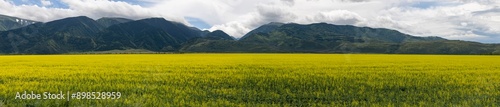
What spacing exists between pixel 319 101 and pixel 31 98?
9346 millimetres

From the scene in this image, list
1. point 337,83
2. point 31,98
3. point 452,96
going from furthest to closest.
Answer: point 337,83 → point 452,96 → point 31,98

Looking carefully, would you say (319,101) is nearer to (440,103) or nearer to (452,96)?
(440,103)

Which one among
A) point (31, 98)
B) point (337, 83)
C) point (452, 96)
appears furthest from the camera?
point (337, 83)

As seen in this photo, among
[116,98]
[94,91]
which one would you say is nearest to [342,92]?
[116,98]

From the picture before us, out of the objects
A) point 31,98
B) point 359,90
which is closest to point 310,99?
point 359,90

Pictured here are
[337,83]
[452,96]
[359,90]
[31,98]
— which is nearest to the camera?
[31,98]

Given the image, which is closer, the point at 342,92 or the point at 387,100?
the point at 387,100

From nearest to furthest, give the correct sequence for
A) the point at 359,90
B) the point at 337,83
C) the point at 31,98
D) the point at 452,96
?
the point at 31,98
the point at 452,96
the point at 359,90
the point at 337,83

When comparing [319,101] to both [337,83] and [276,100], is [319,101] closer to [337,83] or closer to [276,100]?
[276,100]

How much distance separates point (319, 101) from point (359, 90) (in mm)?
3171

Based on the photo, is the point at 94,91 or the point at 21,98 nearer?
the point at 21,98

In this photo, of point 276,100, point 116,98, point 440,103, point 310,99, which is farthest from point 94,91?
point 440,103

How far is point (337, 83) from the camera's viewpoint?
16516 mm

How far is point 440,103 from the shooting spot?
11.9m
